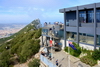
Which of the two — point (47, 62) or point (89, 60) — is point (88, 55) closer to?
point (89, 60)

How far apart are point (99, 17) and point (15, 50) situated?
27.7 metres

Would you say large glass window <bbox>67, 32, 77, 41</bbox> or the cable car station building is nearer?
the cable car station building

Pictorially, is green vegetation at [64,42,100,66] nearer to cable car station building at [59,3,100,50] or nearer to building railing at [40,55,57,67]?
cable car station building at [59,3,100,50]

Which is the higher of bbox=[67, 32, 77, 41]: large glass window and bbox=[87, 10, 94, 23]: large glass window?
bbox=[87, 10, 94, 23]: large glass window

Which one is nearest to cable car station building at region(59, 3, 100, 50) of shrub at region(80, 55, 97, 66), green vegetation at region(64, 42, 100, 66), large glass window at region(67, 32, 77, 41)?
large glass window at region(67, 32, 77, 41)

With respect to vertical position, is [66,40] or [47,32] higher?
[47,32]

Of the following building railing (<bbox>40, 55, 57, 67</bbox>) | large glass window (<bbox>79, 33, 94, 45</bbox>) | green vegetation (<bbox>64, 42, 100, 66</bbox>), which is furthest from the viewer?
large glass window (<bbox>79, 33, 94, 45</bbox>)

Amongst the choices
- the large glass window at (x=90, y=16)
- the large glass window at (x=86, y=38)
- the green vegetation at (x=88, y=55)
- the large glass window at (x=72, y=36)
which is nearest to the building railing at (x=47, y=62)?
the green vegetation at (x=88, y=55)

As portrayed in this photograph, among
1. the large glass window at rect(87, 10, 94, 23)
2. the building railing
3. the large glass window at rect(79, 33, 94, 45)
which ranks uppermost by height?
the large glass window at rect(87, 10, 94, 23)

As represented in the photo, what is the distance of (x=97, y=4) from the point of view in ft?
53.7

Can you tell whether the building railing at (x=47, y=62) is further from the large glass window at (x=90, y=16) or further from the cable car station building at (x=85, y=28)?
the large glass window at (x=90, y=16)

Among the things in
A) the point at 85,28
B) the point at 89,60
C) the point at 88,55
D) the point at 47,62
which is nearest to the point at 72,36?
the point at 85,28

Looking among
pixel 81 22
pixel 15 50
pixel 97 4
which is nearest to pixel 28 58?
pixel 15 50

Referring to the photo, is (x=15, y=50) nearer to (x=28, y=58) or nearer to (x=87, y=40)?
(x=28, y=58)
